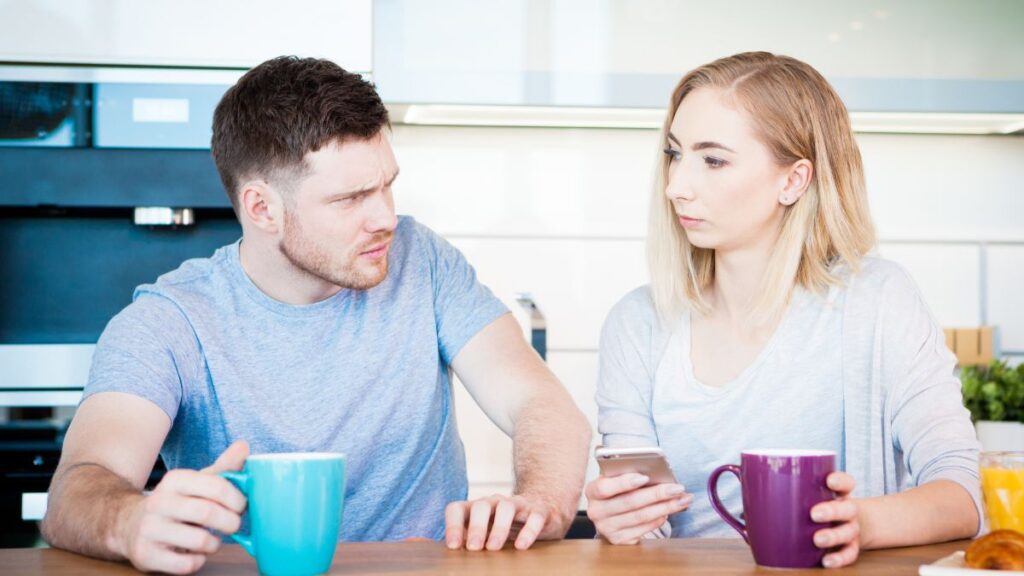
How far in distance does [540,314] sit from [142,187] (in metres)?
0.81

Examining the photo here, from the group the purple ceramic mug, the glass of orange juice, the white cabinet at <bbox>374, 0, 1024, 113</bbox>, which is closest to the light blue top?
the glass of orange juice

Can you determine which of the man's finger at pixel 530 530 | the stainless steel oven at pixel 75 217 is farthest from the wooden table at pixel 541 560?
the stainless steel oven at pixel 75 217

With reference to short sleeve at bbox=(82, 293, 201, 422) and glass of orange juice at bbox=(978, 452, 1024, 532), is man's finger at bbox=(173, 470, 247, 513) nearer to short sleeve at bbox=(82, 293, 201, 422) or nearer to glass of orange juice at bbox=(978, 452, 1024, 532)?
short sleeve at bbox=(82, 293, 201, 422)

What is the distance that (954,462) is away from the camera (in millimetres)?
1216

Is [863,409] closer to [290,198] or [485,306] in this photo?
[485,306]

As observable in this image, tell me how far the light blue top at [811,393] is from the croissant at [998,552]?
18.7 inches

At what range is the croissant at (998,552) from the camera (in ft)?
2.80

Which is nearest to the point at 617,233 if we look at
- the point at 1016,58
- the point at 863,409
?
the point at 1016,58

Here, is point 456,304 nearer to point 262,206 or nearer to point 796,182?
point 262,206

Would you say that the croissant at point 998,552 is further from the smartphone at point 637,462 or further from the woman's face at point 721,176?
the woman's face at point 721,176

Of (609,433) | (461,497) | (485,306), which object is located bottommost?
(461,497)

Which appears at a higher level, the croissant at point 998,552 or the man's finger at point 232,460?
the man's finger at point 232,460

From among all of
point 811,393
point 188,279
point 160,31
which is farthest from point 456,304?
point 160,31

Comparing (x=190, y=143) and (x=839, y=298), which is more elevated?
(x=190, y=143)
